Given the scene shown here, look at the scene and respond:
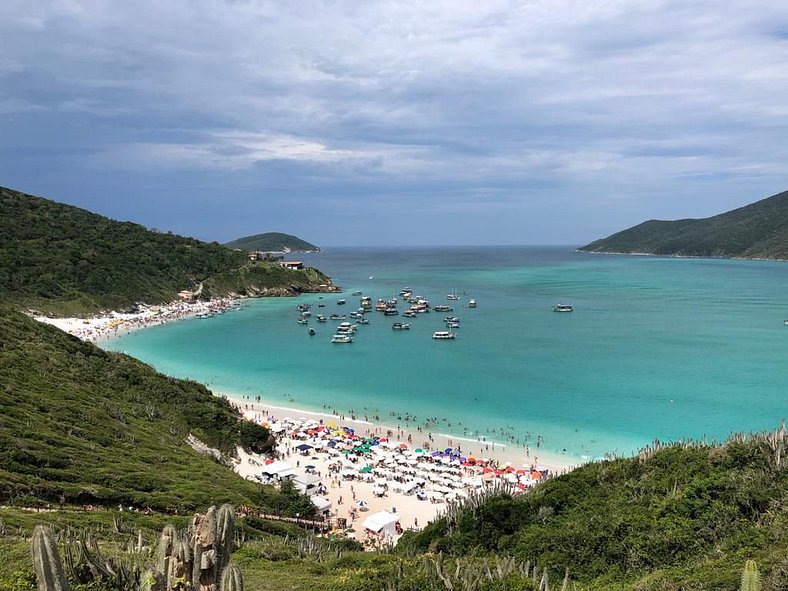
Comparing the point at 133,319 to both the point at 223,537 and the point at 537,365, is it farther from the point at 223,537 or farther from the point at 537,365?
the point at 223,537

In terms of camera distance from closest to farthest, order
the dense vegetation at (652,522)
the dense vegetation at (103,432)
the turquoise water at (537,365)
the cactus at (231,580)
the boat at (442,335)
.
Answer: the cactus at (231,580) → the dense vegetation at (652,522) → the dense vegetation at (103,432) → the turquoise water at (537,365) → the boat at (442,335)

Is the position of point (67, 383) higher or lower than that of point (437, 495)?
higher

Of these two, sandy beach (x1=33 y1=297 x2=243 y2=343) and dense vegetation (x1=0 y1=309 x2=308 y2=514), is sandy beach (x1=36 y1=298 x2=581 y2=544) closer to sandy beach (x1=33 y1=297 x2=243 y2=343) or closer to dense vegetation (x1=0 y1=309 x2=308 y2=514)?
dense vegetation (x1=0 y1=309 x2=308 y2=514)

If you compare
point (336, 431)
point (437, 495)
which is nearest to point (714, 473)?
point (437, 495)

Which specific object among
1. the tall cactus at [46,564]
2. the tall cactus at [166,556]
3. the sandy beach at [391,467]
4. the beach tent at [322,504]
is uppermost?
the tall cactus at [46,564]


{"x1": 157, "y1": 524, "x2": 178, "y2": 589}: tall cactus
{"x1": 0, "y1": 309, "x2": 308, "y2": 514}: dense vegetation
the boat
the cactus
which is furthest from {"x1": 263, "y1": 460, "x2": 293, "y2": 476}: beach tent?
the boat

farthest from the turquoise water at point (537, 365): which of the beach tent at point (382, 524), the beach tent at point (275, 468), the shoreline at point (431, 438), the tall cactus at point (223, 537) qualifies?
the tall cactus at point (223, 537)

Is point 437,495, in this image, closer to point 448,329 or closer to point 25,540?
point 25,540

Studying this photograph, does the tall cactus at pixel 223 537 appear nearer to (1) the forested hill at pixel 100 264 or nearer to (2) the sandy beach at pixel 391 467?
(2) the sandy beach at pixel 391 467
